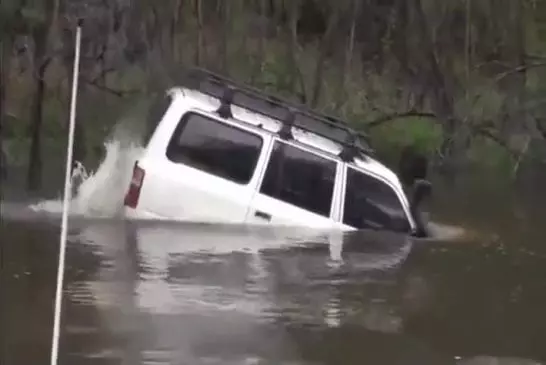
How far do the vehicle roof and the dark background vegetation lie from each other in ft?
15.4

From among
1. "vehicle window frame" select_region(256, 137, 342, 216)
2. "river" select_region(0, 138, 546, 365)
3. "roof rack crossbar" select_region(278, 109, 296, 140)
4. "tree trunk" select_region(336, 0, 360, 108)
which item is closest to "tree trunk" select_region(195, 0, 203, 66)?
"tree trunk" select_region(336, 0, 360, 108)

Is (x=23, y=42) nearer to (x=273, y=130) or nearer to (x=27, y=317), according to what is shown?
(x=273, y=130)

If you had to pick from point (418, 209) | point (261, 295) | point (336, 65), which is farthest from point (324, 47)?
point (261, 295)

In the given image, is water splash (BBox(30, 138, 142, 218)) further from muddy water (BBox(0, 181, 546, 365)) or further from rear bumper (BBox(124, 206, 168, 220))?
rear bumper (BBox(124, 206, 168, 220))

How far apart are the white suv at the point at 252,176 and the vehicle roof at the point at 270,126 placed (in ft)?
0.04

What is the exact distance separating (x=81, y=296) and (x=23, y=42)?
8.42 meters

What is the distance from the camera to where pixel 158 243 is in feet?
30.6

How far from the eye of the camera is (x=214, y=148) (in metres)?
9.96

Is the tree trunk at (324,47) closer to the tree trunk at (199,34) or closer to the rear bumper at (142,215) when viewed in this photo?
the tree trunk at (199,34)

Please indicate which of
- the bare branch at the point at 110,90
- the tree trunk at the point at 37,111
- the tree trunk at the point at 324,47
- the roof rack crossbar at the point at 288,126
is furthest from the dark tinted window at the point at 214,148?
the tree trunk at the point at 324,47

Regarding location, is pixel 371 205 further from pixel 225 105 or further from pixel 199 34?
pixel 199 34

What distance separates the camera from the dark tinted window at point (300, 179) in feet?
32.8

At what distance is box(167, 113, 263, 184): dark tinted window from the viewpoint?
32.5 feet

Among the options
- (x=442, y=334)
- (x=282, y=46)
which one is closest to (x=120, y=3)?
(x=282, y=46)
